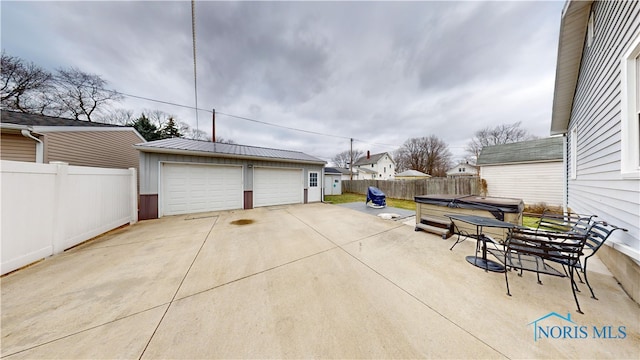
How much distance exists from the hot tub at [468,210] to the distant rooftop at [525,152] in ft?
26.0

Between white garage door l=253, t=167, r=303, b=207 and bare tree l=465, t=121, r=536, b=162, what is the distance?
29114 mm

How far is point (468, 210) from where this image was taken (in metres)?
4.13

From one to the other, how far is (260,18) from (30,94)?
607 inches

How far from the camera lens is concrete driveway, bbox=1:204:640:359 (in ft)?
5.10

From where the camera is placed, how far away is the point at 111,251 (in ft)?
11.7

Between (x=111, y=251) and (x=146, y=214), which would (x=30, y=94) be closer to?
(x=146, y=214)

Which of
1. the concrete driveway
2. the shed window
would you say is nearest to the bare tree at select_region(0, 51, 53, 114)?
the concrete driveway

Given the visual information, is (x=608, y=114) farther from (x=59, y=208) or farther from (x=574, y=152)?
(x=59, y=208)

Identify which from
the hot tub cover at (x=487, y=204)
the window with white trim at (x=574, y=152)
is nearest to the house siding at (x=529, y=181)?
the window with white trim at (x=574, y=152)

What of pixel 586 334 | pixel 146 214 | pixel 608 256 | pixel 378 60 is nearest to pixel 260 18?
pixel 378 60

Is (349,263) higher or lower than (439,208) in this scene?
lower

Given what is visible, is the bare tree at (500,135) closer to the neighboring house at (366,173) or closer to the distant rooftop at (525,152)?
the neighboring house at (366,173)

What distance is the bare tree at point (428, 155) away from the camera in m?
31.2

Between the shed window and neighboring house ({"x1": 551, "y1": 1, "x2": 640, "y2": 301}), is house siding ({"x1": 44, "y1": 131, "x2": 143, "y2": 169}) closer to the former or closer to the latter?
the shed window
